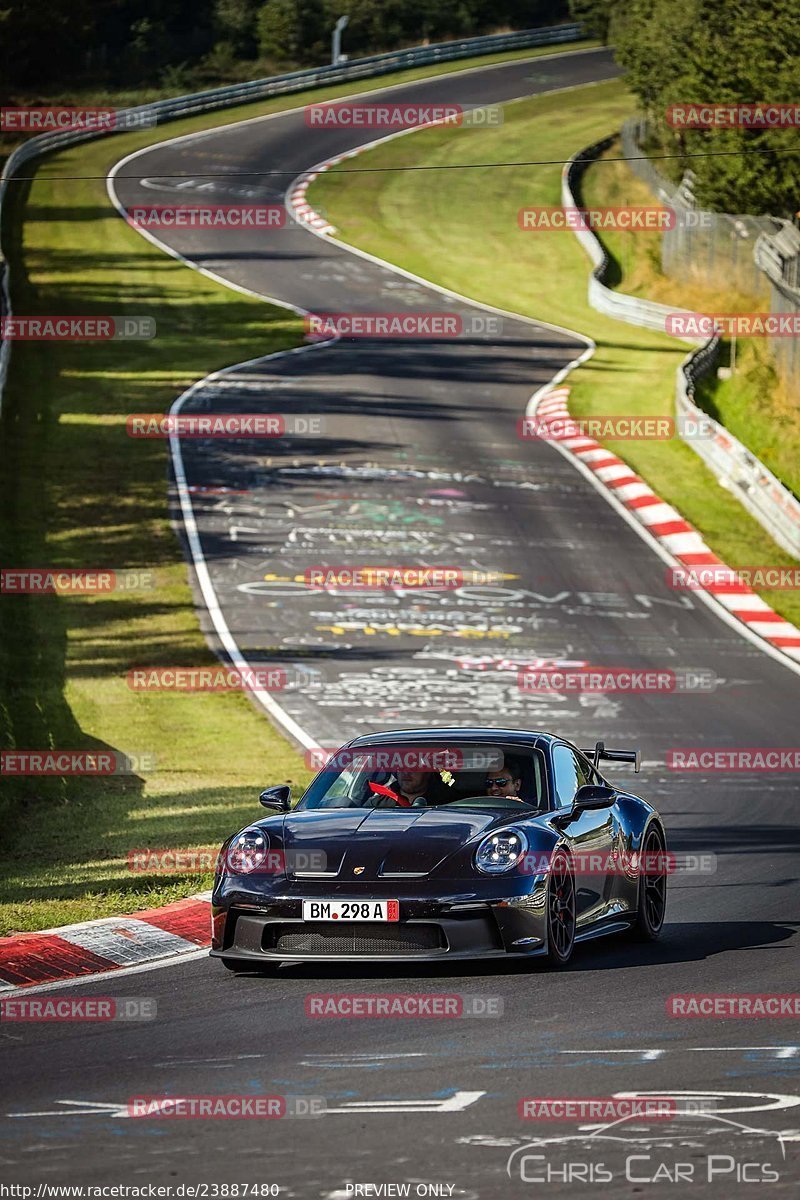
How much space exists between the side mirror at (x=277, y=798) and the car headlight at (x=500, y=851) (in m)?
1.42

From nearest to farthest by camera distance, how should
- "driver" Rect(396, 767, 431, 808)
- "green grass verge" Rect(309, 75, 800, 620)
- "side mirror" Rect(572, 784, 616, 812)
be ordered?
1. "side mirror" Rect(572, 784, 616, 812)
2. "driver" Rect(396, 767, 431, 808)
3. "green grass verge" Rect(309, 75, 800, 620)

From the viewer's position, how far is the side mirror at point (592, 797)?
1042cm

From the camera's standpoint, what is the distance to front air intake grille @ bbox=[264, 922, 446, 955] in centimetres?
936

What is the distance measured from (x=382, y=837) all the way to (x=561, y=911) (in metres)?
1.04

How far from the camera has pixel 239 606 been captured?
26.8m

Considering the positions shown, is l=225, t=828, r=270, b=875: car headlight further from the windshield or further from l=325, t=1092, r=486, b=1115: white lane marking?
l=325, t=1092, r=486, b=1115: white lane marking

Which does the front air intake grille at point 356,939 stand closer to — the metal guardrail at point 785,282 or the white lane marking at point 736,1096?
the white lane marking at point 736,1096

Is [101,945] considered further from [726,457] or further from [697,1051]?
[726,457]

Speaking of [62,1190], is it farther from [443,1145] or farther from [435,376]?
[435,376]

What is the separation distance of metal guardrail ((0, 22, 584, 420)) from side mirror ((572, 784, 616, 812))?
53707 millimetres

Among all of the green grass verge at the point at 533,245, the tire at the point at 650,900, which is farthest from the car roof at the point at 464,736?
the green grass verge at the point at 533,245

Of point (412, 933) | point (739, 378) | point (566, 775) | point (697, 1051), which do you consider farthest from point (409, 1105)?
point (739, 378)

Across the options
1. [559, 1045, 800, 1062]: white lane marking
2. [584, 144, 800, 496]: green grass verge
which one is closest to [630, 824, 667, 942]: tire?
[559, 1045, 800, 1062]: white lane marking

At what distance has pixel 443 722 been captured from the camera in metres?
21.1
